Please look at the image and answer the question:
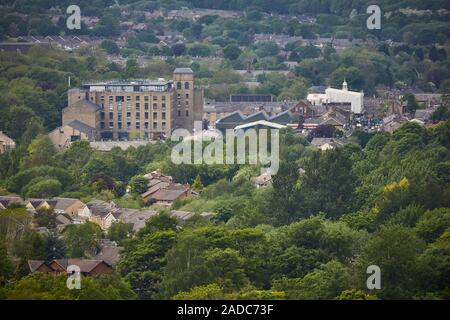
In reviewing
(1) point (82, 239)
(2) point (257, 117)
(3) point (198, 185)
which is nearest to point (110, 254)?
(1) point (82, 239)

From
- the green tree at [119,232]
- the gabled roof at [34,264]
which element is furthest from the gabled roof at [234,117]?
the gabled roof at [34,264]

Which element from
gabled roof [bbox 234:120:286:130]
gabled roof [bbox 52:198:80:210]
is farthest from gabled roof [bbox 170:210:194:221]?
gabled roof [bbox 234:120:286:130]

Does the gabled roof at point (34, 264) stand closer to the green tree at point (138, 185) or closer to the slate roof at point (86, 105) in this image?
the green tree at point (138, 185)

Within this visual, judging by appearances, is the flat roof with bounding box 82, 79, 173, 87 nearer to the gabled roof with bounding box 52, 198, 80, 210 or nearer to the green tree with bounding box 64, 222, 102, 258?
the gabled roof with bounding box 52, 198, 80, 210

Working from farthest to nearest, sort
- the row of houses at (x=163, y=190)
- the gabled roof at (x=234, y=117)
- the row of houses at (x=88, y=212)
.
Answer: the gabled roof at (x=234, y=117), the row of houses at (x=163, y=190), the row of houses at (x=88, y=212)
